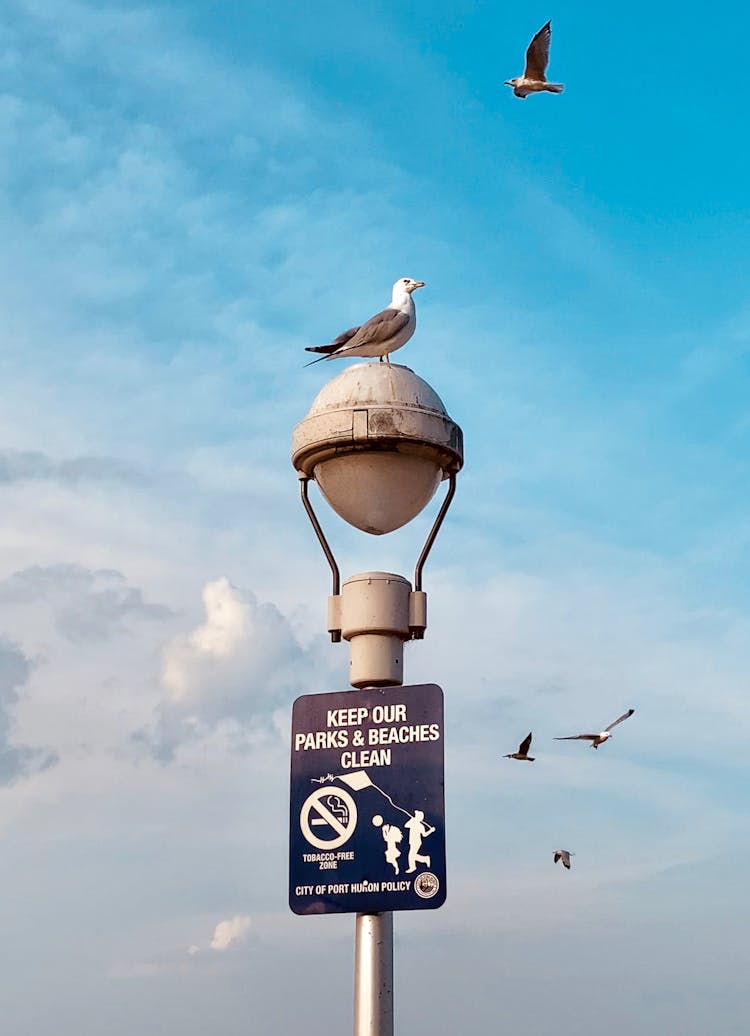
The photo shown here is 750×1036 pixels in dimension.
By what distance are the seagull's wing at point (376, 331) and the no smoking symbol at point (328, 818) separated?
3.68 meters

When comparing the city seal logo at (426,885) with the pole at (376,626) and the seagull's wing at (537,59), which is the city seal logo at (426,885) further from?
the seagull's wing at (537,59)

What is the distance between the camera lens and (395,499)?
10586 mm

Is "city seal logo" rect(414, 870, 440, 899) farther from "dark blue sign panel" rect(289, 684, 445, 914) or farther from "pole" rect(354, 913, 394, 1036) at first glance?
"pole" rect(354, 913, 394, 1036)

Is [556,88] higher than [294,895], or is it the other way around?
[556,88]

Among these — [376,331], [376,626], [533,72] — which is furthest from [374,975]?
[533,72]

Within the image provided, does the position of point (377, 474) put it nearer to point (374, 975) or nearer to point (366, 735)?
point (366, 735)

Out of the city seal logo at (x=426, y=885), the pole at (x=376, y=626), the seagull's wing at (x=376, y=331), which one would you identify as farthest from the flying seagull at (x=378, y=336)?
the city seal logo at (x=426, y=885)

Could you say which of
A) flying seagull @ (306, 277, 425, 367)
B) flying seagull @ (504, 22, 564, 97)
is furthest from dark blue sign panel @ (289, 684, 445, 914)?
flying seagull @ (504, 22, 564, 97)

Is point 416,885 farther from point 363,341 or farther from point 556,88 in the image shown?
point 556,88

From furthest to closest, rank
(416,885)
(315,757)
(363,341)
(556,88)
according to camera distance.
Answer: (556,88)
(363,341)
(315,757)
(416,885)

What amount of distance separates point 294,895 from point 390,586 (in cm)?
226

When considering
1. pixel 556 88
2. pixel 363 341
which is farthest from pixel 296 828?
pixel 556 88

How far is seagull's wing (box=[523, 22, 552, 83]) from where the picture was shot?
16.4m

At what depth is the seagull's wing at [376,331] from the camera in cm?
1147
